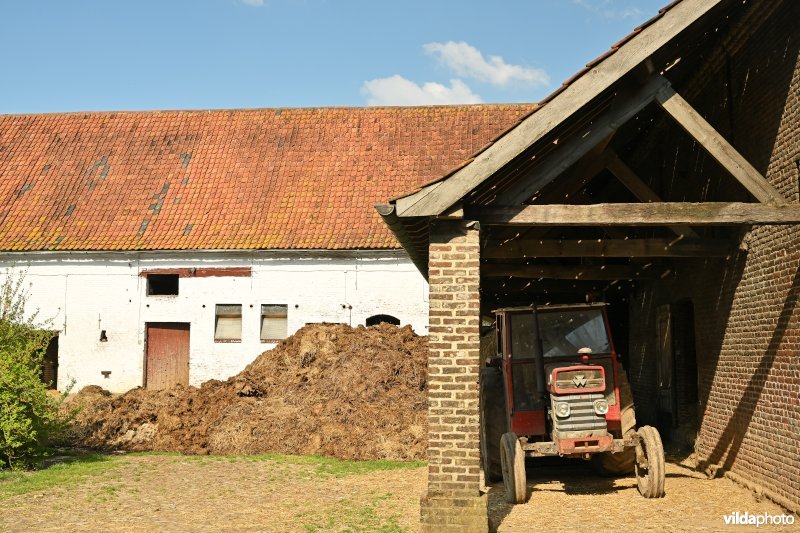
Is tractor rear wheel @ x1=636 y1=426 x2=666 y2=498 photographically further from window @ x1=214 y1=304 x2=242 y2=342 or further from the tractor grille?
window @ x1=214 y1=304 x2=242 y2=342

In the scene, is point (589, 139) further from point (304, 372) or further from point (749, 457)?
point (304, 372)

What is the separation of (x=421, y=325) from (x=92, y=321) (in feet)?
30.5

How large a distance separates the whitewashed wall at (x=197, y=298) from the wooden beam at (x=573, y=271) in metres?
8.72

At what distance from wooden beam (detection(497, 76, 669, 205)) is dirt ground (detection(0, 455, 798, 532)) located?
10.8ft

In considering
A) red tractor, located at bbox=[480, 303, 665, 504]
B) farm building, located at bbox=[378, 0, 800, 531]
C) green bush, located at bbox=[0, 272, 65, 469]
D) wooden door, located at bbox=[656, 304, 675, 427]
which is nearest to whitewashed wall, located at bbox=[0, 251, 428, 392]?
wooden door, located at bbox=[656, 304, 675, 427]

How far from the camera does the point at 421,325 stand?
20266 millimetres

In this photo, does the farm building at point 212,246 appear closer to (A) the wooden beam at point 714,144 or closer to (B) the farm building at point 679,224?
(B) the farm building at point 679,224

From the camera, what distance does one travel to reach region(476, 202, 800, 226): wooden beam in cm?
734

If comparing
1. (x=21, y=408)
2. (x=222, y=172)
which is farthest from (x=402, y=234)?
(x=222, y=172)

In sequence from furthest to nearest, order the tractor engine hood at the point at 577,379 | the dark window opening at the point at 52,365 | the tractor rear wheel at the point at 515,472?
1. the dark window opening at the point at 52,365
2. the tractor engine hood at the point at 577,379
3. the tractor rear wheel at the point at 515,472

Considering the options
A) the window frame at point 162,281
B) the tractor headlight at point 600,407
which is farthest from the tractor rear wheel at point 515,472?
the window frame at point 162,281

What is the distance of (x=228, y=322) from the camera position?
21281 millimetres

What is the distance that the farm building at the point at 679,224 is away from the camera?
711 centimetres

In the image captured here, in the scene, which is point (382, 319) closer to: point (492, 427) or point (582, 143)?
point (492, 427)
